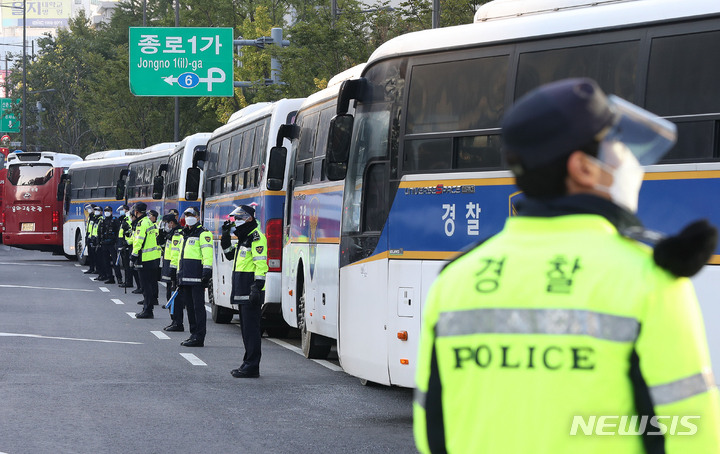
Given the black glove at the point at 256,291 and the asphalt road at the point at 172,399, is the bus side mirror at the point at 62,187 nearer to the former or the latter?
the asphalt road at the point at 172,399

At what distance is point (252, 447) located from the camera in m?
8.76

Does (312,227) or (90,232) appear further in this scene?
(90,232)

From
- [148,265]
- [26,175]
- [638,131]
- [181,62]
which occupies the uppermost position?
[181,62]

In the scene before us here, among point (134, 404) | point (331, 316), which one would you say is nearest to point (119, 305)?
point (331, 316)

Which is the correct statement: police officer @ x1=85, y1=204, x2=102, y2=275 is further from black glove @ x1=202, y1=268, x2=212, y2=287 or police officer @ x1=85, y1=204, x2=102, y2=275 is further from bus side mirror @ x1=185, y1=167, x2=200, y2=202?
black glove @ x1=202, y1=268, x2=212, y2=287

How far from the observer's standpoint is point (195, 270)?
16078 millimetres

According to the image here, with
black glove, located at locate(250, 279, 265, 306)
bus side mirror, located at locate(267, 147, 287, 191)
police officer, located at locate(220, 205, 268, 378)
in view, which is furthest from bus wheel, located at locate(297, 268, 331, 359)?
bus side mirror, located at locate(267, 147, 287, 191)

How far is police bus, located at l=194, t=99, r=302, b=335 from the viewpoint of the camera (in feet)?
56.4

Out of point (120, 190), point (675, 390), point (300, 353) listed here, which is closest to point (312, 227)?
point (300, 353)

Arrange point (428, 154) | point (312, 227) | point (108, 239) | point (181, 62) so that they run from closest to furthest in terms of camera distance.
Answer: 1. point (428, 154)
2. point (312, 227)
3. point (108, 239)
4. point (181, 62)

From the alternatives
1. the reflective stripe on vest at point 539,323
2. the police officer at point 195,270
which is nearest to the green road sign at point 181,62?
the police officer at point 195,270

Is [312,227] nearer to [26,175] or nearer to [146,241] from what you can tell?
[146,241]

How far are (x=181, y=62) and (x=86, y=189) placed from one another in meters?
11.6

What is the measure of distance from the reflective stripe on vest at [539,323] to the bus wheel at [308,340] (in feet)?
39.9
